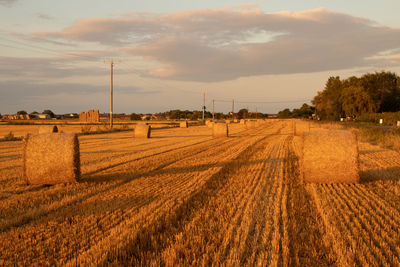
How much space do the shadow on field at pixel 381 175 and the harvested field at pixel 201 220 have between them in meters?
0.03

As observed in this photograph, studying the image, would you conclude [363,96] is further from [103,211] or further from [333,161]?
[103,211]

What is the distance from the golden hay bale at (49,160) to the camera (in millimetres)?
7652

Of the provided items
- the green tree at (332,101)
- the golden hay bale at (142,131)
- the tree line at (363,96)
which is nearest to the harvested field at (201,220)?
the golden hay bale at (142,131)

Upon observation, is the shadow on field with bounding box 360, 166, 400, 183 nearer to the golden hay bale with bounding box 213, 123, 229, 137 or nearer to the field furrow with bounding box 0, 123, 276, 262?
the field furrow with bounding box 0, 123, 276, 262

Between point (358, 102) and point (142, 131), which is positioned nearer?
point (142, 131)

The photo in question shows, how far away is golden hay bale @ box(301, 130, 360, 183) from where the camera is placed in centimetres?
774

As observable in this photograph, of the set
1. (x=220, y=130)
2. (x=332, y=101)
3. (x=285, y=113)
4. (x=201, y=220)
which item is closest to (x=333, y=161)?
(x=201, y=220)

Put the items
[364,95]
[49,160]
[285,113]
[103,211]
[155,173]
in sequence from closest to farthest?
[103,211] < [49,160] < [155,173] < [364,95] < [285,113]

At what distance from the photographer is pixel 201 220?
5.09m

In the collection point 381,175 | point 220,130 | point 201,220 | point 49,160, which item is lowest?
point 201,220

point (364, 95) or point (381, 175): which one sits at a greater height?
point (364, 95)

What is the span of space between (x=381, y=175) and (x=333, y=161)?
1.76 m

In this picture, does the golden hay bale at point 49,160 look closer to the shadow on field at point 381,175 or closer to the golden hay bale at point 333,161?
the golden hay bale at point 333,161

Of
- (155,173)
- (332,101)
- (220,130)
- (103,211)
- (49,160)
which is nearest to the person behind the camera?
(103,211)
